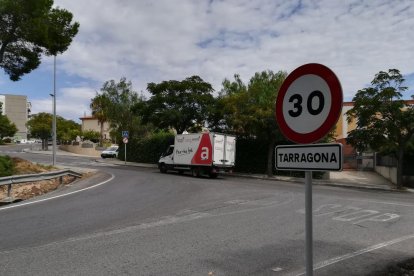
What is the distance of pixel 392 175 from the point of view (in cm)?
2750

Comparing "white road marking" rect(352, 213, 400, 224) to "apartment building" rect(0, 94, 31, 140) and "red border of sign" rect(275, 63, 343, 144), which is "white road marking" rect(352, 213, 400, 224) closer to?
"red border of sign" rect(275, 63, 343, 144)

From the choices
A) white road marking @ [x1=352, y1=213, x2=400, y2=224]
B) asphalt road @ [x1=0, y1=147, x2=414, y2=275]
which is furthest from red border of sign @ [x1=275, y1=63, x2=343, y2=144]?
white road marking @ [x1=352, y1=213, x2=400, y2=224]

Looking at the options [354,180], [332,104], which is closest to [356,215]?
[332,104]

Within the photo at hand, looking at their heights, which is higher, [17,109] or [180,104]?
[17,109]

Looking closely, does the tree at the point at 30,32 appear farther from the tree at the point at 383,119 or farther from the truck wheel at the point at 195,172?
the tree at the point at 383,119

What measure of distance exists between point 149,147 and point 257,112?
59.0ft

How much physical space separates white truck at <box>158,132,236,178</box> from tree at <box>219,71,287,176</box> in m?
1.95

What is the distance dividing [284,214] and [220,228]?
2.68 m

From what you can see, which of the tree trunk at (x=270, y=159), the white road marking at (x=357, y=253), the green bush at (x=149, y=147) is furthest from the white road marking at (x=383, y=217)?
the green bush at (x=149, y=147)

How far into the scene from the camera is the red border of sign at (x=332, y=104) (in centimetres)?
352

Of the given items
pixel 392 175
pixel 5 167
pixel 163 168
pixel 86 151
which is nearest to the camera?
pixel 5 167

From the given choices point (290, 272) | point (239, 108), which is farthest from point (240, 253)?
point (239, 108)

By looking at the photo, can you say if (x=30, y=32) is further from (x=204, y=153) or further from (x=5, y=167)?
(x=204, y=153)

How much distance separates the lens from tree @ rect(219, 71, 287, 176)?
89.0 feet
